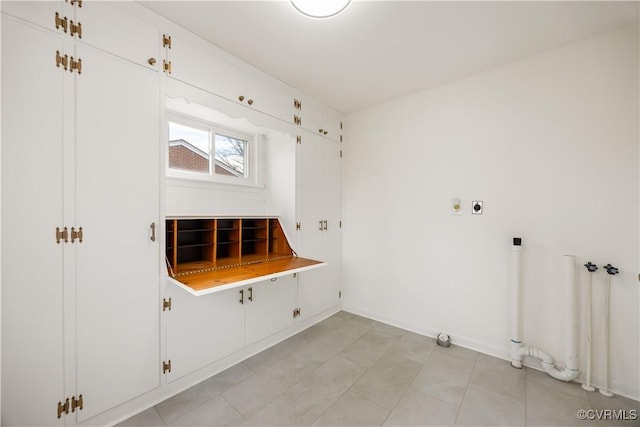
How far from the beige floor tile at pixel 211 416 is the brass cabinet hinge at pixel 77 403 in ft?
1.79

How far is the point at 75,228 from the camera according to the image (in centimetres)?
158

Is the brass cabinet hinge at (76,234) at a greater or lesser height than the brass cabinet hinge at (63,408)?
greater

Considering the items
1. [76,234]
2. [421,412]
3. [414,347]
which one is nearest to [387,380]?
[421,412]

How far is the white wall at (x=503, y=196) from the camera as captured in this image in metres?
2.04

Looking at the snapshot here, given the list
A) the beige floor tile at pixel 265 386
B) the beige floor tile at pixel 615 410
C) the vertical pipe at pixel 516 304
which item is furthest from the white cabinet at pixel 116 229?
the beige floor tile at pixel 615 410

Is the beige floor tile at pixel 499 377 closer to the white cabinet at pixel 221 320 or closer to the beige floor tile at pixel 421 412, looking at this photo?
the beige floor tile at pixel 421 412

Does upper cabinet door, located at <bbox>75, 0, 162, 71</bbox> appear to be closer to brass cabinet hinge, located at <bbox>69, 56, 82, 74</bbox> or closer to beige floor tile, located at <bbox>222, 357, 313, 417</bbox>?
brass cabinet hinge, located at <bbox>69, 56, 82, 74</bbox>

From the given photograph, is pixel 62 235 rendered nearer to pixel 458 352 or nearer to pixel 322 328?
pixel 322 328

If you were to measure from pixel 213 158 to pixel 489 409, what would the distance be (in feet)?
10.7

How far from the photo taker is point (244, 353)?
2.54m

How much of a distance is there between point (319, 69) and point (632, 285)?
125 inches

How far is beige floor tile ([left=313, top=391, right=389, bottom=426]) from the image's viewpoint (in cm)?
176

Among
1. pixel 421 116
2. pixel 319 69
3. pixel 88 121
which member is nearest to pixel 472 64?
pixel 421 116

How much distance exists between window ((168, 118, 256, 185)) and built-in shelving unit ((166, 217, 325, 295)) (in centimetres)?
51
